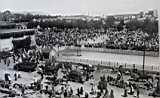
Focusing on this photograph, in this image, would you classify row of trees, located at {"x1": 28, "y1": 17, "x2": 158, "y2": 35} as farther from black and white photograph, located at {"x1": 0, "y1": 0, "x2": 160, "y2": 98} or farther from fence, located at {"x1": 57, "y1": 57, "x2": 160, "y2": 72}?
fence, located at {"x1": 57, "y1": 57, "x2": 160, "y2": 72}

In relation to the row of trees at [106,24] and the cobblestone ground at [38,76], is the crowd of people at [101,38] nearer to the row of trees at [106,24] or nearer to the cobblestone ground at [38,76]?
the row of trees at [106,24]

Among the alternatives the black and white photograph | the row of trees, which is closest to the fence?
the black and white photograph

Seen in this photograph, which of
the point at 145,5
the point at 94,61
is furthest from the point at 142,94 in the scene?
the point at 145,5

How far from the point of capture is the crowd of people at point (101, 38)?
1.57 m

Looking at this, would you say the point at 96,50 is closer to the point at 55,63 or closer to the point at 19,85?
the point at 55,63

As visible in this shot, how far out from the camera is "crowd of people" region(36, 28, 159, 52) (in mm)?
1571

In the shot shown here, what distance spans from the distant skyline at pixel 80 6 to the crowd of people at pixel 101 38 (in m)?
0.11

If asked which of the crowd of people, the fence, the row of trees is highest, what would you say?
the row of trees

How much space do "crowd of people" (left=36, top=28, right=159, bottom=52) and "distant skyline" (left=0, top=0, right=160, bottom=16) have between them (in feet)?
0.37

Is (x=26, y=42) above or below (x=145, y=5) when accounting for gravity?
below

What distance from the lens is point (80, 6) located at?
5.62 ft

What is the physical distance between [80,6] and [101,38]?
0.82 feet

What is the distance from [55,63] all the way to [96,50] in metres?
0.30

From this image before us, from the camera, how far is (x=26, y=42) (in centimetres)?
188
